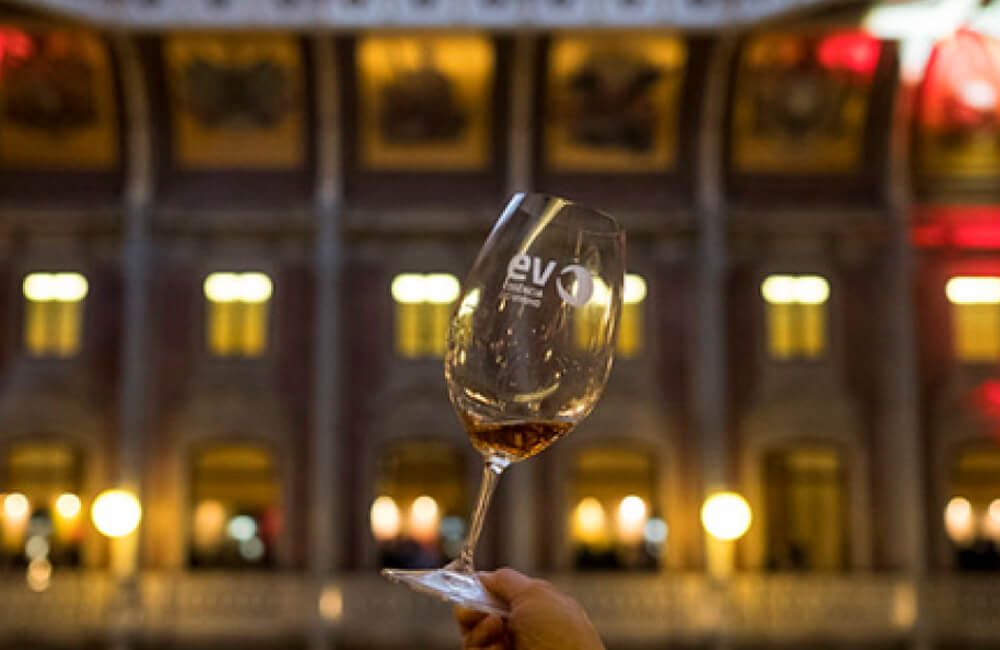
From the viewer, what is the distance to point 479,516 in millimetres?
1805

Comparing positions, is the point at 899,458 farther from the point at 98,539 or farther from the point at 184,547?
the point at 98,539

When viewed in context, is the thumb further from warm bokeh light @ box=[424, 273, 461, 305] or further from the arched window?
the arched window

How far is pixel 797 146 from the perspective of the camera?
21.6 m

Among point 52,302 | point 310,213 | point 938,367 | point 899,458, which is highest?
point 310,213

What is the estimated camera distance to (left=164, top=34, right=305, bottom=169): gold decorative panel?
66.0 feet

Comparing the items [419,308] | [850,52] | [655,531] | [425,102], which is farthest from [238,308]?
[850,52]

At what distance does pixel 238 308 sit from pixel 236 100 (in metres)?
3.55

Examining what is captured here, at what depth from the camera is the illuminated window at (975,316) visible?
21.2 metres

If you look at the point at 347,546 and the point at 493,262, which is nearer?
the point at 493,262

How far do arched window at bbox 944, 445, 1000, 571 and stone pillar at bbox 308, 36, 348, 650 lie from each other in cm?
1032

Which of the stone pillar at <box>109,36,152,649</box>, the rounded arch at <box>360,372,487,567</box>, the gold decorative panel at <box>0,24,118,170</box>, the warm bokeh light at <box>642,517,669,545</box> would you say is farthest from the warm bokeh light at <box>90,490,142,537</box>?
the warm bokeh light at <box>642,517,669,545</box>

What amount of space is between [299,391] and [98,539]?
13.4 feet

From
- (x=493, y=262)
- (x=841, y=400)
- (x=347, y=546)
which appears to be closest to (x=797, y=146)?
(x=841, y=400)

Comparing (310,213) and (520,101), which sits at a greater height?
(520,101)
